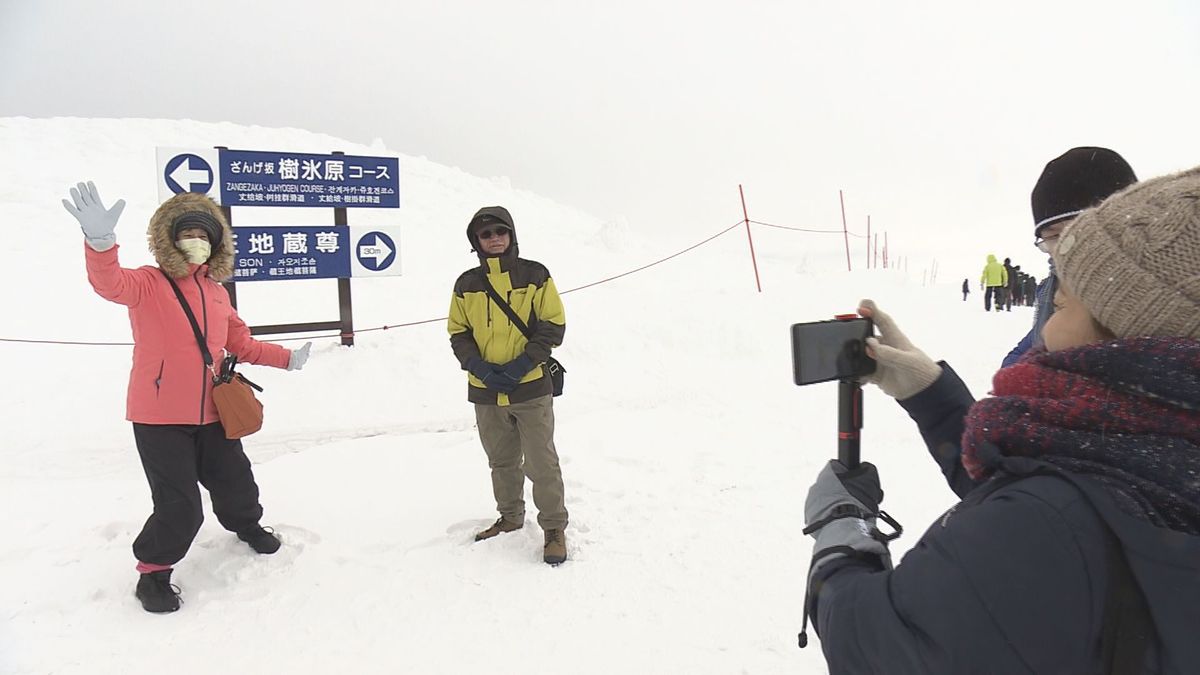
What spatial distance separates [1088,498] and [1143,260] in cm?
37

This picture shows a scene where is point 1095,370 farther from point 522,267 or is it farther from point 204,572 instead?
point 204,572

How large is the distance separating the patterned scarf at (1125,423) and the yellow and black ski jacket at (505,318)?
284 centimetres

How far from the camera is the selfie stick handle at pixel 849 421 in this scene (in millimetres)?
1602

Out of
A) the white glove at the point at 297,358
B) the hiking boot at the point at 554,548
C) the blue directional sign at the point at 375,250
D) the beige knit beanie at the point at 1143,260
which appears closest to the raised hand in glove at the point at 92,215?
the white glove at the point at 297,358

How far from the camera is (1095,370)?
95 centimetres

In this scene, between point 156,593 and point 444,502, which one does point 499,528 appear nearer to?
point 444,502

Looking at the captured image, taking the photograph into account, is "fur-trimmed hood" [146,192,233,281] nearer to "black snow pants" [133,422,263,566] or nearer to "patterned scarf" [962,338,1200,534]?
"black snow pants" [133,422,263,566]

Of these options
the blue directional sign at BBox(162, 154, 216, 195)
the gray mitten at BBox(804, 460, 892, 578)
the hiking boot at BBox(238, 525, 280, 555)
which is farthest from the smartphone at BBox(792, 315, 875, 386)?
the blue directional sign at BBox(162, 154, 216, 195)

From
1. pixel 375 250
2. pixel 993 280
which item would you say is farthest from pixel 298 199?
pixel 993 280

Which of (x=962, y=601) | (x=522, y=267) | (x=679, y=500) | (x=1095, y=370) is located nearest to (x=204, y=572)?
(x=522, y=267)

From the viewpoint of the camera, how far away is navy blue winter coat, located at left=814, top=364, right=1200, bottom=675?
825mm

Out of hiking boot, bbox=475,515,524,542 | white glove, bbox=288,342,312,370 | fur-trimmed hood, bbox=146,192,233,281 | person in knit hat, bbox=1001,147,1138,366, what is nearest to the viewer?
person in knit hat, bbox=1001,147,1138,366

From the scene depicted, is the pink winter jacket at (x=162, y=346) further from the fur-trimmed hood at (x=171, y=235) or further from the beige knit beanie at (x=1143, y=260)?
the beige knit beanie at (x=1143, y=260)

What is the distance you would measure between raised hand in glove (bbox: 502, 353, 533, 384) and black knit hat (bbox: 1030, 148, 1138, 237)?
2663 millimetres
